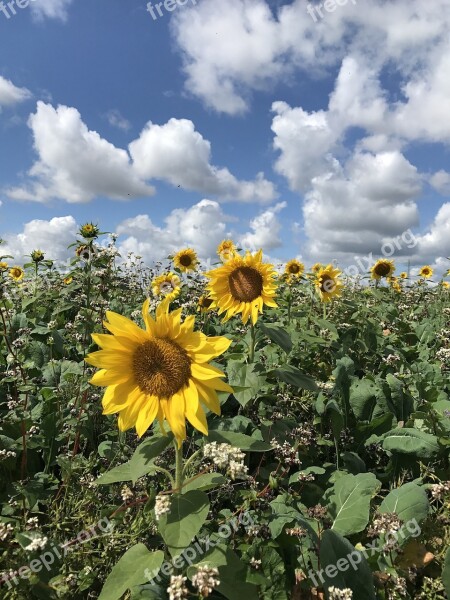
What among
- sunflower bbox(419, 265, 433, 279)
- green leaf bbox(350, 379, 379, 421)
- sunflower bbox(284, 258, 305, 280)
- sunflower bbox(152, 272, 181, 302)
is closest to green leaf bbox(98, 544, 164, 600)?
green leaf bbox(350, 379, 379, 421)

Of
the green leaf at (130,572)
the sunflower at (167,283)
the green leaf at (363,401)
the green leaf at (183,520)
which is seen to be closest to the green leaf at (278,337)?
the green leaf at (363,401)

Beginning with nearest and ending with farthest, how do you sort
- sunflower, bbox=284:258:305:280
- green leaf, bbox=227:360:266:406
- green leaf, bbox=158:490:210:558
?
green leaf, bbox=158:490:210:558 → green leaf, bbox=227:360:266:406 → sunflower, bbox=284:258:305:280

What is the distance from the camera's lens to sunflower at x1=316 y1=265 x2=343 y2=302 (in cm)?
593

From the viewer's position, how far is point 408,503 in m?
2.60

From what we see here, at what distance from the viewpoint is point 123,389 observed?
2152 millimetres

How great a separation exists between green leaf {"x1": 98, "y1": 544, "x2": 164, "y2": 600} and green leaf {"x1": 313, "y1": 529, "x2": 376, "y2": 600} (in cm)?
82

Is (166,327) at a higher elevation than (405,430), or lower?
higher

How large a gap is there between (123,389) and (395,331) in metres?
4.90

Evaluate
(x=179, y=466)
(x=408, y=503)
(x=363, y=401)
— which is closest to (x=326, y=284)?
(x=363, y=401)

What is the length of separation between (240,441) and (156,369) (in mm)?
515

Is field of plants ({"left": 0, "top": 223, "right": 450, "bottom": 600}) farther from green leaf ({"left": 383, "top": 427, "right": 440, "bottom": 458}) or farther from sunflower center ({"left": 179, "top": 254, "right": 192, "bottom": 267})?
sunflower center ({"left": 179, "top": 254, "right": 192, "bottom": 267})

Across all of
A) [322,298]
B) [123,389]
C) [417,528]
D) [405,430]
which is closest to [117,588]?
[123,389]

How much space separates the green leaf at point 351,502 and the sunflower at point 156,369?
3.78 ft

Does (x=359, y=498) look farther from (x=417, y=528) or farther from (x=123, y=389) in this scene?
A: (x=123, y=389)
